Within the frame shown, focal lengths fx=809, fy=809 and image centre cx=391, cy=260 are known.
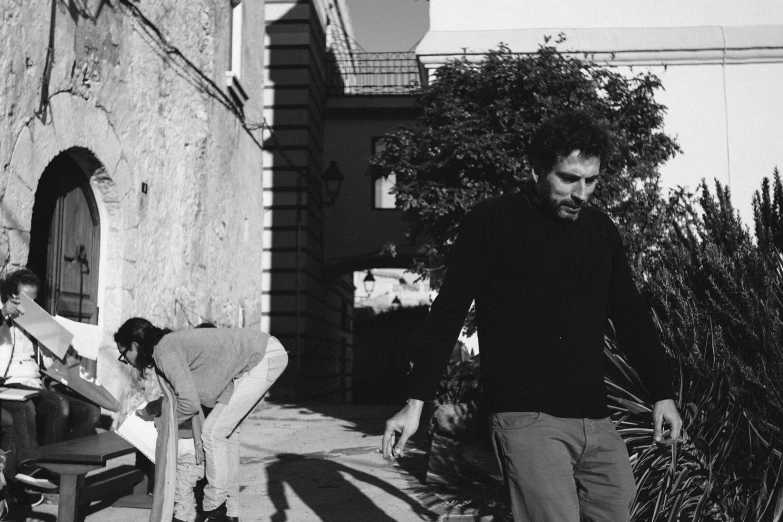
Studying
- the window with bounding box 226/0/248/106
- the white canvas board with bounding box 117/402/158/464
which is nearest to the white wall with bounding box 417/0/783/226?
the window with bounding box 226/0/248/106

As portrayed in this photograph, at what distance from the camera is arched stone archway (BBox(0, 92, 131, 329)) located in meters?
5.66

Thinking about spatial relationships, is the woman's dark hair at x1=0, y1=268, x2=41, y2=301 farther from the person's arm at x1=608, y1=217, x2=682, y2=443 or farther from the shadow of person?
the person's arm at x1=608, y1=217, x2=682, y2=443

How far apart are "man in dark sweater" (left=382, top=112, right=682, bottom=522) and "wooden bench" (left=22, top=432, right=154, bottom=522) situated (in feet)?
9.22

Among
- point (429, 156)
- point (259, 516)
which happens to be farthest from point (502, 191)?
point (259, 516)

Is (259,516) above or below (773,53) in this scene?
below

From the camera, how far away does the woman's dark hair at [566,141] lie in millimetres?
2564

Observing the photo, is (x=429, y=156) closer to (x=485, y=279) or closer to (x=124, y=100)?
(x=124, y=100)

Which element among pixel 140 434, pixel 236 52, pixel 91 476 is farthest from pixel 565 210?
pixel 236 52

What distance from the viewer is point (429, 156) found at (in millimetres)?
8562

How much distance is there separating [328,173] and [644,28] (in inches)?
270

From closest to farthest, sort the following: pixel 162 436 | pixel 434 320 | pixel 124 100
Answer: pixel 434 320 < pixel 162 436 < pixel 124 100

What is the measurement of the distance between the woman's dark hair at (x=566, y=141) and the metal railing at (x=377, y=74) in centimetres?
1558

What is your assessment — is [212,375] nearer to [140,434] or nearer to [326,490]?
[140,434]

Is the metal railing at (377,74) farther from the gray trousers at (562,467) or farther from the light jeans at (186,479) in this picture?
the gray trousers at (562,467)
